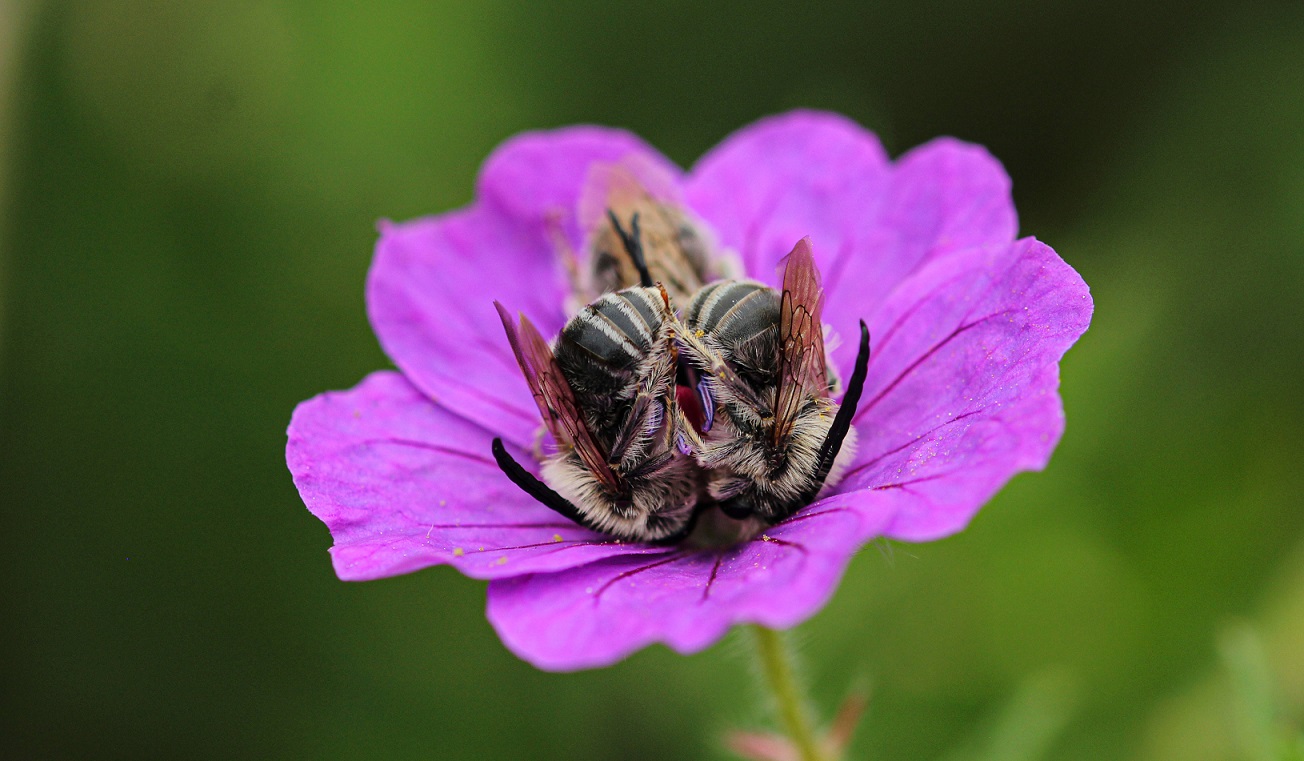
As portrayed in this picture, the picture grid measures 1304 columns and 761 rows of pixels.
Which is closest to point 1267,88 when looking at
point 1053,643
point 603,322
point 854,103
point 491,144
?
point 854,103

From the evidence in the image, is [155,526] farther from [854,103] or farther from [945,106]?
[945,106]

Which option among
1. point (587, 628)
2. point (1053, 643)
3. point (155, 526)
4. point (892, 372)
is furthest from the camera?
point (155, 526)

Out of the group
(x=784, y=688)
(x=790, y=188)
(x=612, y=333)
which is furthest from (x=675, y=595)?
(x=790, y=188)

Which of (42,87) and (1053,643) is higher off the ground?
(42,87)

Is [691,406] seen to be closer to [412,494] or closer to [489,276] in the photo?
[412,494]

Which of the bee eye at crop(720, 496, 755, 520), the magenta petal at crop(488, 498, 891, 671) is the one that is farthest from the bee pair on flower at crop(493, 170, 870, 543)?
the magenta petal at crop(488, 498, 891, 671)

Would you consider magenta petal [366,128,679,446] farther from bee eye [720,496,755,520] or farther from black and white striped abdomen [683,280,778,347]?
black and white striped abdomen [683,280,778,347]
